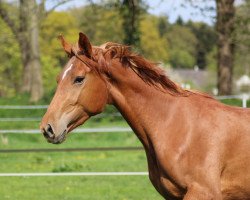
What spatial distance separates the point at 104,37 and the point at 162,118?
163 feet

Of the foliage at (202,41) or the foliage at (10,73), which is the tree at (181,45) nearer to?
the foliage at (202,41)

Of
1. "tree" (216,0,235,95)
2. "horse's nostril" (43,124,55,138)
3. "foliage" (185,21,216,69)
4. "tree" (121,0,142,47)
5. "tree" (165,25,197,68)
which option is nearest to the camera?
"horse's nostril" (43,124,55,138)

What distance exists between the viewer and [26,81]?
99.4ft

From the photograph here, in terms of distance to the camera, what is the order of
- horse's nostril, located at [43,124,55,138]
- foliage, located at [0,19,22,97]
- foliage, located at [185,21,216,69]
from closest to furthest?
horse's nostril, located at [43,124,55,138] → foliage, located at [0,19,22,97] → foliage, located at [185,21,216,69]

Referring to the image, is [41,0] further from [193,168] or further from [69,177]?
[193,168]

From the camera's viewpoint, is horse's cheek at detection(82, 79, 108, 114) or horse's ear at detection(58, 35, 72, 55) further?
horse's ear at detection(58, 35, 72, 55)

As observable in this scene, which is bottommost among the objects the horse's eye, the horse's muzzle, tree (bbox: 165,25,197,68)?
tree (bbox: 165,25,197,68)

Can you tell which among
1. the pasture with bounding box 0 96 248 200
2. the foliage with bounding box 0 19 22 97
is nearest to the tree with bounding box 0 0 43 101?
the pasture with bounding box 0 96 248 200

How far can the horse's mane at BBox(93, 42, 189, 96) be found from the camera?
5113 mm

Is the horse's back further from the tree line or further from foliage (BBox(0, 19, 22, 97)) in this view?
foliage (BBox(0, 19, 22, 97))

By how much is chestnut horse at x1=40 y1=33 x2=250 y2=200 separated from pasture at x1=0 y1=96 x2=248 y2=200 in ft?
12.3

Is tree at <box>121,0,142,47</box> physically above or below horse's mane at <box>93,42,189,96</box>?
below

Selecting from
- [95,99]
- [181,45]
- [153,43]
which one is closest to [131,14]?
[95,99]

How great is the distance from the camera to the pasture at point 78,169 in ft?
30.1
